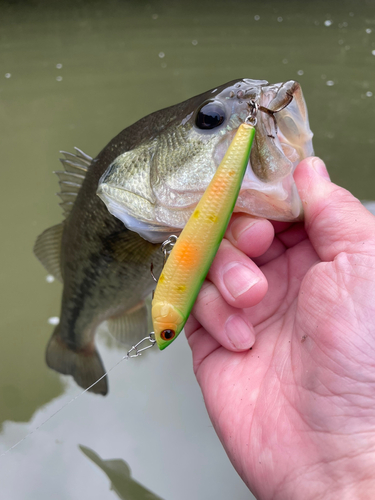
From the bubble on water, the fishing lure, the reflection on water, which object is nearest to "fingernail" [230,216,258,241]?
the fishing lure

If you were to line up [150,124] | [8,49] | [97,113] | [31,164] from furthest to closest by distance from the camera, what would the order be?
[8,49], [97,113], [31,164], [150,124]

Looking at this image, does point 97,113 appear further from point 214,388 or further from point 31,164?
point 214,388

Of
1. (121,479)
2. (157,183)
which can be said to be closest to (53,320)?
(121,479)

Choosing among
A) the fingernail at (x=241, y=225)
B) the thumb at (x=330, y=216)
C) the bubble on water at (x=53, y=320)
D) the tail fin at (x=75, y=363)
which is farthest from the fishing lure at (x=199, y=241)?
the bubble on water at (x=53, y=320)

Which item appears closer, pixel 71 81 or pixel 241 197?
pixel 241 197

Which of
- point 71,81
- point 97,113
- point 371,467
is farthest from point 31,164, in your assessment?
point 371,467

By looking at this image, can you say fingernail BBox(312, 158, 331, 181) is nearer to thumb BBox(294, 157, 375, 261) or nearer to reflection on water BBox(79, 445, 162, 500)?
thumb BBox(294, 157, 375, 261)

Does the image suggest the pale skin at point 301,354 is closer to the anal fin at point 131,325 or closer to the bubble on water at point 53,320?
the anal fin at point 131,325
